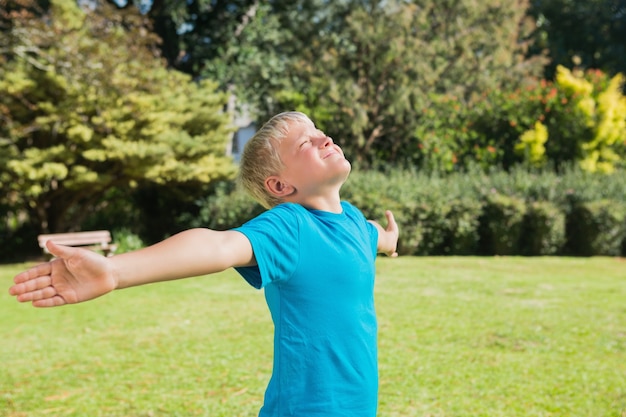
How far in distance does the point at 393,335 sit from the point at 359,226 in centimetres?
454

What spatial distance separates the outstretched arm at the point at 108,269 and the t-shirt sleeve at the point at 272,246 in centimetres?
13

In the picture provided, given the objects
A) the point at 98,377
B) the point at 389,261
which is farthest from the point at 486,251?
the point at 98,377

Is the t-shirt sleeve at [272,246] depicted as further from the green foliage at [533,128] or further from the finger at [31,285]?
the green foliage at [533,128]

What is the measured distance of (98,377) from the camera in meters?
5.41

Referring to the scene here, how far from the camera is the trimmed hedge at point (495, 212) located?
46.4ft

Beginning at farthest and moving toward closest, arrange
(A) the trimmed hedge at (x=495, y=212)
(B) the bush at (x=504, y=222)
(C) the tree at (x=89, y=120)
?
1. (B) the bush at (x=504, y=222)
2. (A) the trimmed hedge at (x=495, y=212)
3. (C) the tree at (x=89, y=120)

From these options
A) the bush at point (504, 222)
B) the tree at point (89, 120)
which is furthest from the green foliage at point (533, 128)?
the tree at point (89, 120)

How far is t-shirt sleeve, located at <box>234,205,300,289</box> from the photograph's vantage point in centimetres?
187

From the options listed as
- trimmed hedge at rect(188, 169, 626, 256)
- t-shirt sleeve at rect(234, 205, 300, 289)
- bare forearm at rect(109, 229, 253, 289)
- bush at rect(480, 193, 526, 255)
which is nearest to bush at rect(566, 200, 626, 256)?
trimmed hedge at rect(188, 169, 626, 256)

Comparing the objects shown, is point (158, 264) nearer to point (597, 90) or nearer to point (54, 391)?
point (54, 391)

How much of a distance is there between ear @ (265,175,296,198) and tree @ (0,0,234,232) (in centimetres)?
965

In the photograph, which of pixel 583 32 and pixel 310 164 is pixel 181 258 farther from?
pixel 583 32

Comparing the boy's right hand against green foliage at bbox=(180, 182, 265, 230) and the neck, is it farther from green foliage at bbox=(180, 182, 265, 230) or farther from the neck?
green foliage at bbox=(180, 182, 265, 230)

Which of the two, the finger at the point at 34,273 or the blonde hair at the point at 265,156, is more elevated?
the blonde hair at the point at 265,156
